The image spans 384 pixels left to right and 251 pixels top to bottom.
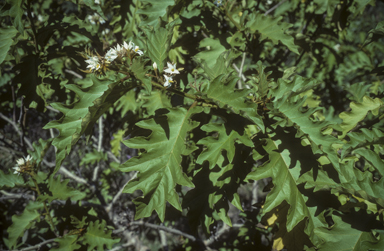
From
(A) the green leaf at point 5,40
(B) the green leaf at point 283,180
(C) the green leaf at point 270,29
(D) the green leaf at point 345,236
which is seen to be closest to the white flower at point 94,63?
(A) the green leaf at point 5,40

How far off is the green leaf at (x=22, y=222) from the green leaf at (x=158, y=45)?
164cm

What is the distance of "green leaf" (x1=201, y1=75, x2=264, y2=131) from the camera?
1144mm

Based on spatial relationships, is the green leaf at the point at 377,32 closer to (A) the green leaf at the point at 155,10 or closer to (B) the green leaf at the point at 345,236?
(B) the green leaf at the point at 345,236

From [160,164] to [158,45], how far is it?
67 centimetres

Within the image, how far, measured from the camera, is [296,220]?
3.90 feet

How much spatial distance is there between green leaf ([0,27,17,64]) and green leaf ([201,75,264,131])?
1460 millimetres

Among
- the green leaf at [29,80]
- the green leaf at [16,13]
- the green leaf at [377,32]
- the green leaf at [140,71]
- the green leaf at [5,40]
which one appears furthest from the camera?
the green leaf at [29,80]

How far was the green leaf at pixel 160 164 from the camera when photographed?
1.14 metres

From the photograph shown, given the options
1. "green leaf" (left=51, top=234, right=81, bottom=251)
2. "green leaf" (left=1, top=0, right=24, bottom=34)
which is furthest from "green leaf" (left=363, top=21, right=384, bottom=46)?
"green leaf" (left=51, top=234, right=81, bottom=251)

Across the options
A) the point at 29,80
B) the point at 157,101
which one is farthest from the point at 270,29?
the point at 29,80

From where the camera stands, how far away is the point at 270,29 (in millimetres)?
1760

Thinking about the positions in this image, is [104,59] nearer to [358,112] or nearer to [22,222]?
[358,112]

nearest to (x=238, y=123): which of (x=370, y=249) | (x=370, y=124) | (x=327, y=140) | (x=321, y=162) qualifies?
(x=327, y=140)

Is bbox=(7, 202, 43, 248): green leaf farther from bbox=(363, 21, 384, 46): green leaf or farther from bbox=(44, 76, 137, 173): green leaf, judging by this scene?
bbox=(363, 21, 384, 46): green leaf
